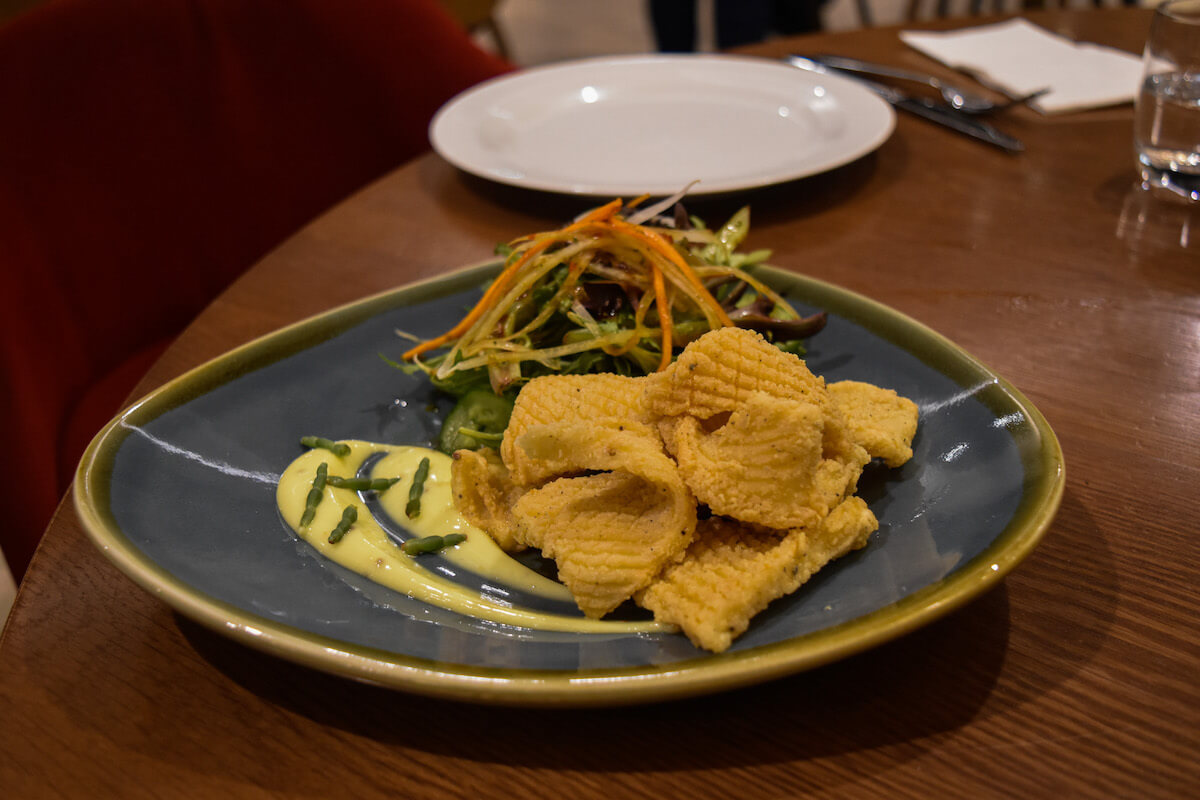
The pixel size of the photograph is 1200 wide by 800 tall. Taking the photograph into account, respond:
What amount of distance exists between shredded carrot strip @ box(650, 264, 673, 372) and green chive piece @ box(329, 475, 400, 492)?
51 centimetres

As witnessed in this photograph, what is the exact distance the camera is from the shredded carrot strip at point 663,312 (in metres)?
1.53

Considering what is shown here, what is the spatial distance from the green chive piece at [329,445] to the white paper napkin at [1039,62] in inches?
89.3

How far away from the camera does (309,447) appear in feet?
4.54

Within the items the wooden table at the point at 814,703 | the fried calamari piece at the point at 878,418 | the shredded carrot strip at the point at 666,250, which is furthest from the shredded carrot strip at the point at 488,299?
the fried calamari piece at the point at 878,418

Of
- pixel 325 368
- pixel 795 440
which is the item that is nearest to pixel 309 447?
pixel 325 368

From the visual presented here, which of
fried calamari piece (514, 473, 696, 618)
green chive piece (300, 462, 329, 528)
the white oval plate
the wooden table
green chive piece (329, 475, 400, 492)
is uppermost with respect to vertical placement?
the white oval plate

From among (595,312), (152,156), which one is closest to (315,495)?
(595,312)

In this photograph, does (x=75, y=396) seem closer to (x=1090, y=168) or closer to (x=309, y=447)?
(x=309, y=447)

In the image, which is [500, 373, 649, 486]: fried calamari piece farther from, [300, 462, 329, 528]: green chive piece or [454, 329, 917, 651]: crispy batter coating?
[300, 462, 329, 528]: green chive piece

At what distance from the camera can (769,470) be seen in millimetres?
1064

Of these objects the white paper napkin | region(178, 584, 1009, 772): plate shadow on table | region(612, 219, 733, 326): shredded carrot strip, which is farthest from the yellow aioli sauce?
the white paper napkin

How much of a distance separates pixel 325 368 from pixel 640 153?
48.5 inches

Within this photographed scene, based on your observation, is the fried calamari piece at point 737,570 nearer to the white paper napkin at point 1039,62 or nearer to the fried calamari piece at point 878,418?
the fried calamari piece at point 878,418

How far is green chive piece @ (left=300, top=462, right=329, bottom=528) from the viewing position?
1.21m
